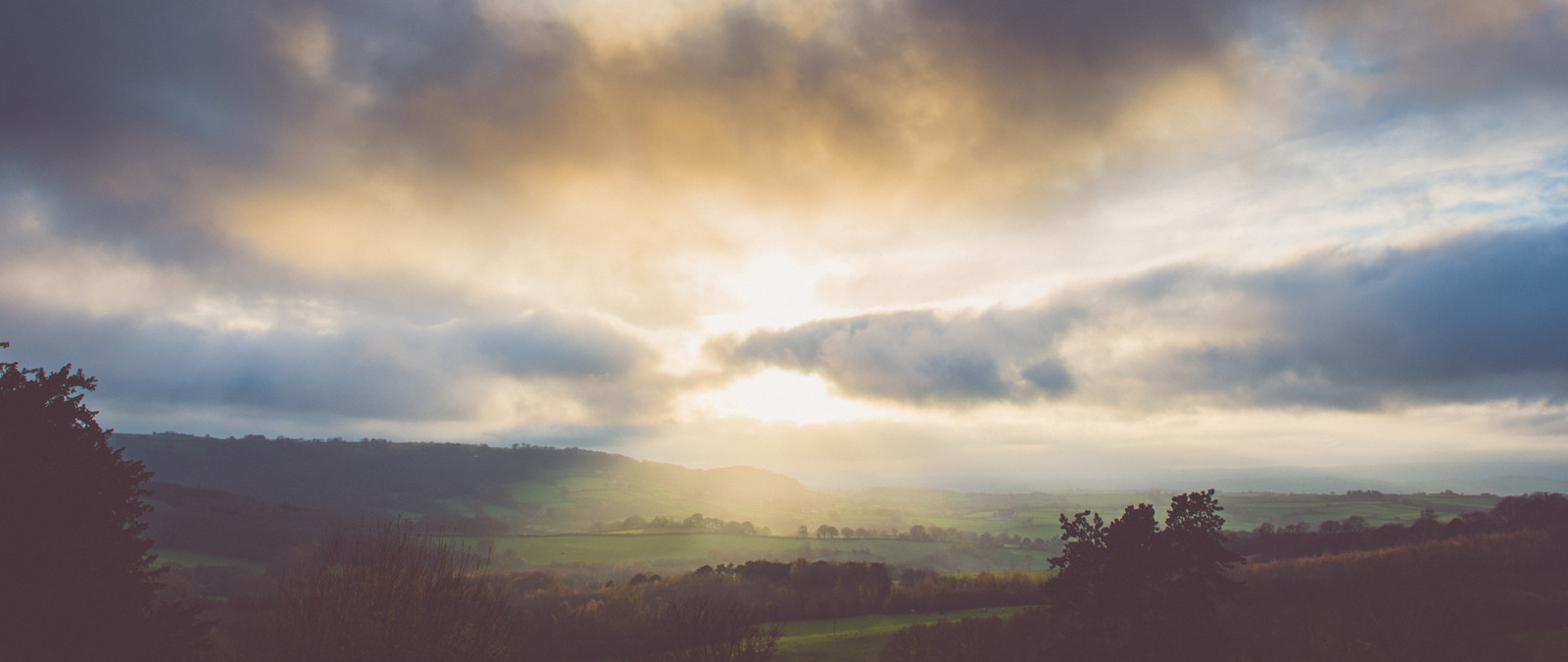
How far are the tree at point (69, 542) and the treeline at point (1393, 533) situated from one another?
129m

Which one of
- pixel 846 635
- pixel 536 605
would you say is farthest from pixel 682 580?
pixel 846 635

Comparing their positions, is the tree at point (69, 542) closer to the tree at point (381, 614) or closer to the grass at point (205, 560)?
the tree at point (381, 614)

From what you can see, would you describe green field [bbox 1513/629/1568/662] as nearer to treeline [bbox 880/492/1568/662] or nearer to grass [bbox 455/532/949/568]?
treeline [bbox 880/492/1568/662]

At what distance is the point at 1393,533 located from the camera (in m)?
119

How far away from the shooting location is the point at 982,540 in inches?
6486

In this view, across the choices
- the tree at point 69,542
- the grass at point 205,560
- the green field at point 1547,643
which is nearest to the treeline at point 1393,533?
the green field at point 1547,643

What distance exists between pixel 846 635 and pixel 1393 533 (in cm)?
10927

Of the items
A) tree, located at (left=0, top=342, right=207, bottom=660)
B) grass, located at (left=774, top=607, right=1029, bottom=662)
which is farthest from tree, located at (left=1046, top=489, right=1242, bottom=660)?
grass, located at (left=774, top=607, right=1029, bottom=662)

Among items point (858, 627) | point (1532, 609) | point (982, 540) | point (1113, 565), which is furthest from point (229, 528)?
point (1532, 609)

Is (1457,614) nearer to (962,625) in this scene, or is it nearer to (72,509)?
(962,625)

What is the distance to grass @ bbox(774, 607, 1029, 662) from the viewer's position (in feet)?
232

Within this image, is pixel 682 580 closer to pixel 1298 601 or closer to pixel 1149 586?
pixel 1298 601

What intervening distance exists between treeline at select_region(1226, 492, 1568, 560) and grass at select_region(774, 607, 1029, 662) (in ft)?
183

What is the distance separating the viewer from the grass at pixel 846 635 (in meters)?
70.6
